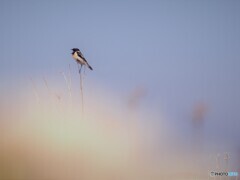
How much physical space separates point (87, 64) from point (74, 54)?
38cm

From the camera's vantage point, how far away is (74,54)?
671cm

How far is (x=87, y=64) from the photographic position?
6848 mm
